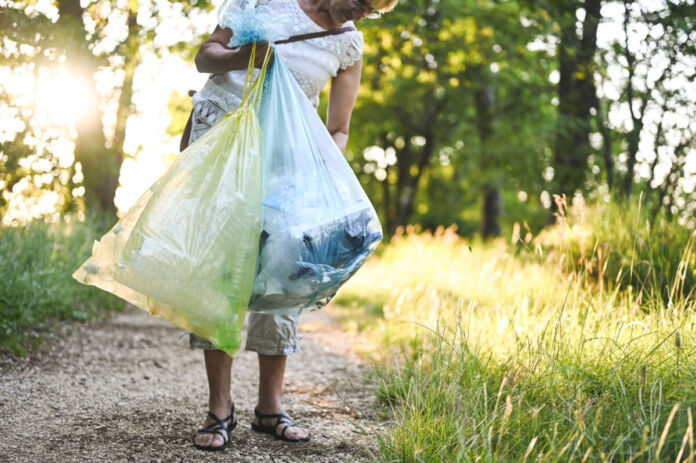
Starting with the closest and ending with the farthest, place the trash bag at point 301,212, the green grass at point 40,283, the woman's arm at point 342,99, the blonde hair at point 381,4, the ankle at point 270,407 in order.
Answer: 1. the trash bag at point 301,212
2. the blonde hair at point 381,4
3. the woman's arm at point 342,99
4. the ankle at point 270,407
5. the green grass at point 40,283

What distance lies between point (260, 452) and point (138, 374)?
1.50 metres

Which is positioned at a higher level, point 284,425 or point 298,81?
point 298,81

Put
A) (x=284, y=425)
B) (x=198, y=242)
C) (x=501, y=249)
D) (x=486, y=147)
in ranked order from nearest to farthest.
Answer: (x=198, y=242) → (x=284, y=425) → (x=501, y=249) → (x=486, y=147)

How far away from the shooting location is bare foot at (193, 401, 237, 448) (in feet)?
7.74

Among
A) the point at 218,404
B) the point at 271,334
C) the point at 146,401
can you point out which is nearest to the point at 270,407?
the point at 218,404

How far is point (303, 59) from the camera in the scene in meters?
2.34

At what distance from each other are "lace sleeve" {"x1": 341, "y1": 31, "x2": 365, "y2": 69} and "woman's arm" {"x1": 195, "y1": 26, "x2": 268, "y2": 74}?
340 millimetres

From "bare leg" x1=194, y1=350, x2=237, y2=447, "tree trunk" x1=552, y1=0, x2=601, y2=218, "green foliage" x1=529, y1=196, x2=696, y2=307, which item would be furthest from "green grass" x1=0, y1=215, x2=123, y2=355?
"tree trunk" x1=552, y1=0, x2=601, y2=218

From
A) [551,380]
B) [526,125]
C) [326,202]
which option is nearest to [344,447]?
[551,380]

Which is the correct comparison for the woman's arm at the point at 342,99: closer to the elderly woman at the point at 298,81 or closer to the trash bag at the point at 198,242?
the elderly woman at the point at 298,81

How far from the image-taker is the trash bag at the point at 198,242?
6.30ft

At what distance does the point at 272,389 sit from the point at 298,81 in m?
1.26

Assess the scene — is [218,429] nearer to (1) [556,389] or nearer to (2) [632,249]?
(1) [556,389]

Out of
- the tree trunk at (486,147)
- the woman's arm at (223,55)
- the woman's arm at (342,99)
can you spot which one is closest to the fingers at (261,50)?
the woman's arm at (223,55)
